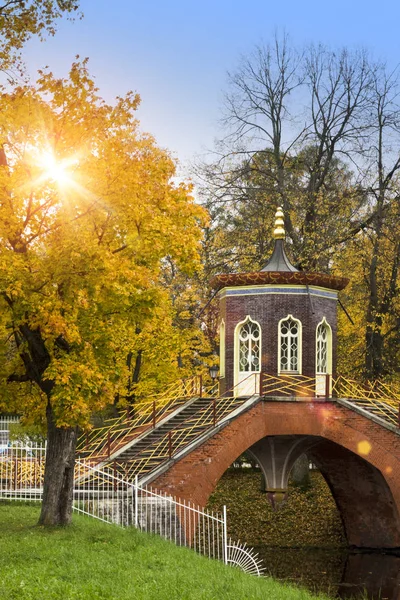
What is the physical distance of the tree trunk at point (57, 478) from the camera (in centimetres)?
1568

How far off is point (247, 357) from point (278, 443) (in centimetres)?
286

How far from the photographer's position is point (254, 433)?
22969 mm

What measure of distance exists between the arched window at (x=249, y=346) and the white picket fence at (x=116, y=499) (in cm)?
539

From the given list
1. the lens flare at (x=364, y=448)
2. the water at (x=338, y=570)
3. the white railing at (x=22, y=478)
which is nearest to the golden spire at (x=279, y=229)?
the lens flare at (x=364, y=448)

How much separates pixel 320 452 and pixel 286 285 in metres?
5.86

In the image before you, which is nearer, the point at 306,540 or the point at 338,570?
the point at 338,570

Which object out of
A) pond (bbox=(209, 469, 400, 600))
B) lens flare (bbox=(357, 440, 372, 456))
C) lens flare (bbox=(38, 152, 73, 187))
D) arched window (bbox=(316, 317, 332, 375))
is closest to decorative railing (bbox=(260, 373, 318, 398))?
arched window (bbox=(316, 317, 332, 375))

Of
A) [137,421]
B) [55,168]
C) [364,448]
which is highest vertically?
[55,168]

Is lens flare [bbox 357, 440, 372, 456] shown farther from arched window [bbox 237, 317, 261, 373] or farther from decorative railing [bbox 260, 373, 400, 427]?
arched window [bbox 237, 317, 261, 373]

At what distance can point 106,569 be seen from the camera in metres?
12.4

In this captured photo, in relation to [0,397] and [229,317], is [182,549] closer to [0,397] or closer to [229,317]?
[0,397]

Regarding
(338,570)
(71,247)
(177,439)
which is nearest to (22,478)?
(177,439)

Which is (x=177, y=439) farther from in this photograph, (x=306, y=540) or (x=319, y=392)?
(x=306, y=540)

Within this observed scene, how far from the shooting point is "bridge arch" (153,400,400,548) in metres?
21.1
